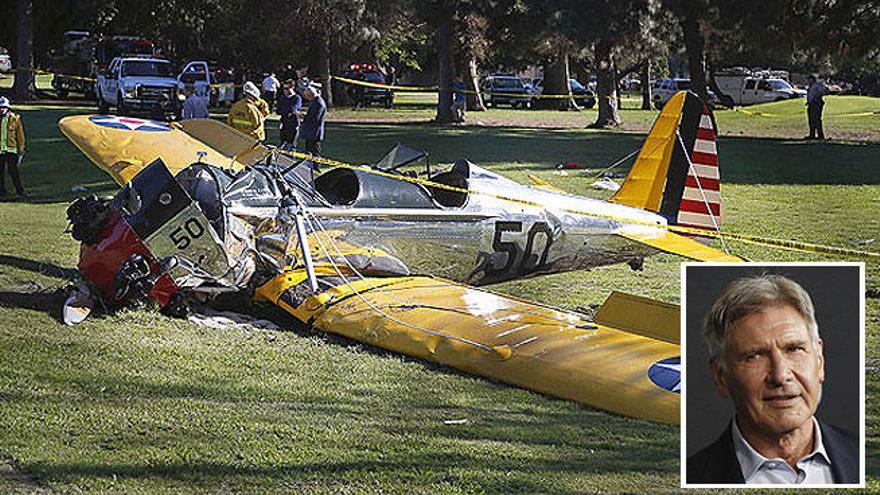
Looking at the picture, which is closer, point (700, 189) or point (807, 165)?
point (700, 189)

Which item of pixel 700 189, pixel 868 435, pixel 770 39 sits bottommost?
pixel 868 435

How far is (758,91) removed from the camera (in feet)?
215

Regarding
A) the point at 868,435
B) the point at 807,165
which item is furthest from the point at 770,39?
the point at 868,435

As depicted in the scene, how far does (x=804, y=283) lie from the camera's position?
3805mm

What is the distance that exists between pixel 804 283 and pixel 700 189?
26.7ft

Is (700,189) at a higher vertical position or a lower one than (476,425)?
higher

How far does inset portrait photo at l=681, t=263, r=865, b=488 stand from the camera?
3514mm

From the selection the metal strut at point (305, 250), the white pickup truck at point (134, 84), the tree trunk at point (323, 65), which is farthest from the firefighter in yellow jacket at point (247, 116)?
the tree trunk at point (323, 65)

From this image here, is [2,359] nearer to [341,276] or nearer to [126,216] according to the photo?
[126,216]

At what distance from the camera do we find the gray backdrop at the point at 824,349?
3695 millimetres

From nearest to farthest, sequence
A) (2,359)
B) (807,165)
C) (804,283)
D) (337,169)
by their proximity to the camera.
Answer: (804,283) < (2,359) < (337,169) < (807,165)

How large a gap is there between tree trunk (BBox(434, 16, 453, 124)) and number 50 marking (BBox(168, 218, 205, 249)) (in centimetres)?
3152

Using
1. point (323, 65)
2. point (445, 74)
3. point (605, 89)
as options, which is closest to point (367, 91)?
point (323, 65)

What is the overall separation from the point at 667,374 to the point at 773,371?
3.80m
